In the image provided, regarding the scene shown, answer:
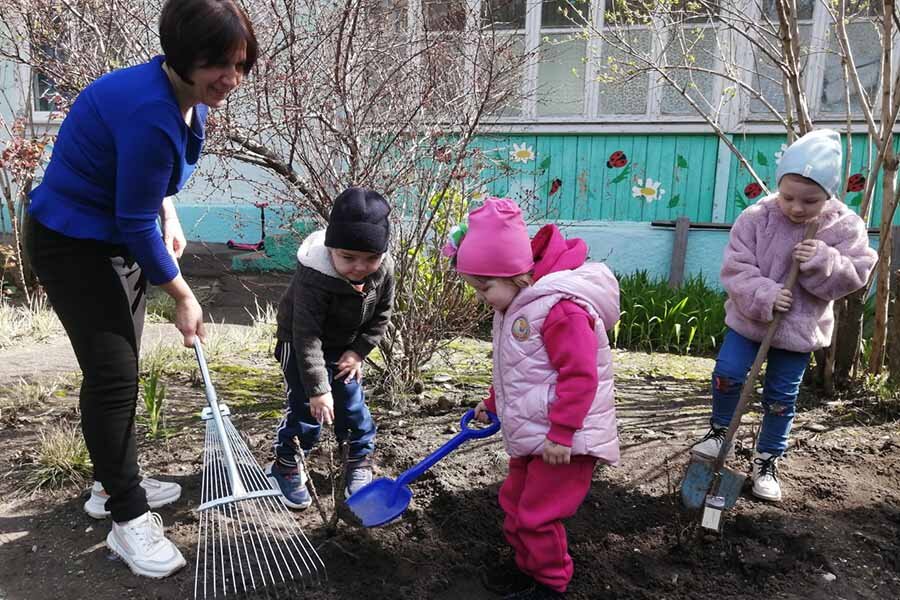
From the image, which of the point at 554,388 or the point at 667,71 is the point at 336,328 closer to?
the point at 554,388

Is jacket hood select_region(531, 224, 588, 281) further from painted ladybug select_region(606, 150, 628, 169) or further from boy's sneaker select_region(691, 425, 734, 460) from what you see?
painted ladybug select_region(606, 150, 628, 169)

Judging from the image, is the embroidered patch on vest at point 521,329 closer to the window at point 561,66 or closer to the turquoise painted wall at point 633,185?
the turquoise painted wall at point 633,185

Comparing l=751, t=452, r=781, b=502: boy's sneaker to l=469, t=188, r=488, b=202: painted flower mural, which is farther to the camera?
l=469, t=188, r=488, b=202: painted flower mural

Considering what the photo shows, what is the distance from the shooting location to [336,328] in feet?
8.34

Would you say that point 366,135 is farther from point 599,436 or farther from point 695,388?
point 695,388

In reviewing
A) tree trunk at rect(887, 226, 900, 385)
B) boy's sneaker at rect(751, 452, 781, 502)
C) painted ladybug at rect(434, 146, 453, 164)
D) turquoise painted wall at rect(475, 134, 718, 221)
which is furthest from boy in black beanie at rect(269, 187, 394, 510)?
turquoise painted wall at rect(475, 134, 718, 221)

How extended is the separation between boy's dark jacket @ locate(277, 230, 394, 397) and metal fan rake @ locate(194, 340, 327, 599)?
1.03ft

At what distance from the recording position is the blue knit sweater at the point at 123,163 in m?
1.74

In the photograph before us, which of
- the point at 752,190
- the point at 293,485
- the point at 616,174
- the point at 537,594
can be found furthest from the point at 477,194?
the point at 752,190

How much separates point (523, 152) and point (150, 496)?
5.58 meters

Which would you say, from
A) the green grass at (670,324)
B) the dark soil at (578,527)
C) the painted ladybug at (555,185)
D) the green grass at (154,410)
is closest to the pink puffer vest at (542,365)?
the dark soil at (578,527)

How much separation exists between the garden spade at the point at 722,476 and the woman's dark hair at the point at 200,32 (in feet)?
6.26

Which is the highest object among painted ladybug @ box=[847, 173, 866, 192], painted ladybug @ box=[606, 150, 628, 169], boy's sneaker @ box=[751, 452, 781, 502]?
painted ladybug @ box=[606, 150, 628, 169]

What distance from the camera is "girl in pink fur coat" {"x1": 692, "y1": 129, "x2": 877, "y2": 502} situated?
241 cm
